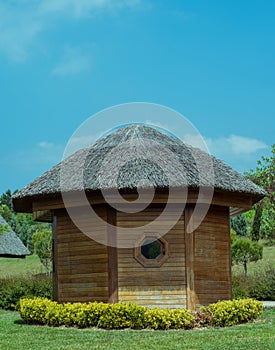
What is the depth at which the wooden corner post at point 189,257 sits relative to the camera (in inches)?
611

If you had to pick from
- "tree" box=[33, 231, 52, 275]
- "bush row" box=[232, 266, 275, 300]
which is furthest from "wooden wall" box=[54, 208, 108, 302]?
"tree" box=[33, 231, 52, 275]

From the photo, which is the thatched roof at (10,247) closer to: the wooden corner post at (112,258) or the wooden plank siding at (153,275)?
the wooden corner post at (112,258)

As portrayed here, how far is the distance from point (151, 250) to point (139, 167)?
226 cm

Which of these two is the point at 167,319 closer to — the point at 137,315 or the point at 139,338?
the point at 137,315

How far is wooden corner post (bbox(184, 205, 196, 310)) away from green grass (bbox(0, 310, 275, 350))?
148 centimetres

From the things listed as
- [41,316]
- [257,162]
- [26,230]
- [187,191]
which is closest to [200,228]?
[187,191]

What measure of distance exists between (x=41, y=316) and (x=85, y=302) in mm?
1209

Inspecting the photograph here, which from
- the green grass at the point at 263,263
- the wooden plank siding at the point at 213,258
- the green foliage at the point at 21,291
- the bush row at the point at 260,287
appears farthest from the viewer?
the green grass at the point at 263,263

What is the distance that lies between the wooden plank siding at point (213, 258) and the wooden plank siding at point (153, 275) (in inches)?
21.8

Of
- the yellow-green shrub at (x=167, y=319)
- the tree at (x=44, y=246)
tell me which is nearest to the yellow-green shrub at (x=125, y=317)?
the yellow-green shrub at (x=167, y=319)

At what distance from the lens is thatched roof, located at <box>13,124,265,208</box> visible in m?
15.2

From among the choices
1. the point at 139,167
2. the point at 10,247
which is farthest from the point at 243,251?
the point at 139,167

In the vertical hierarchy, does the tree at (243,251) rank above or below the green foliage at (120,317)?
above

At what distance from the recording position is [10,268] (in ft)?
153
